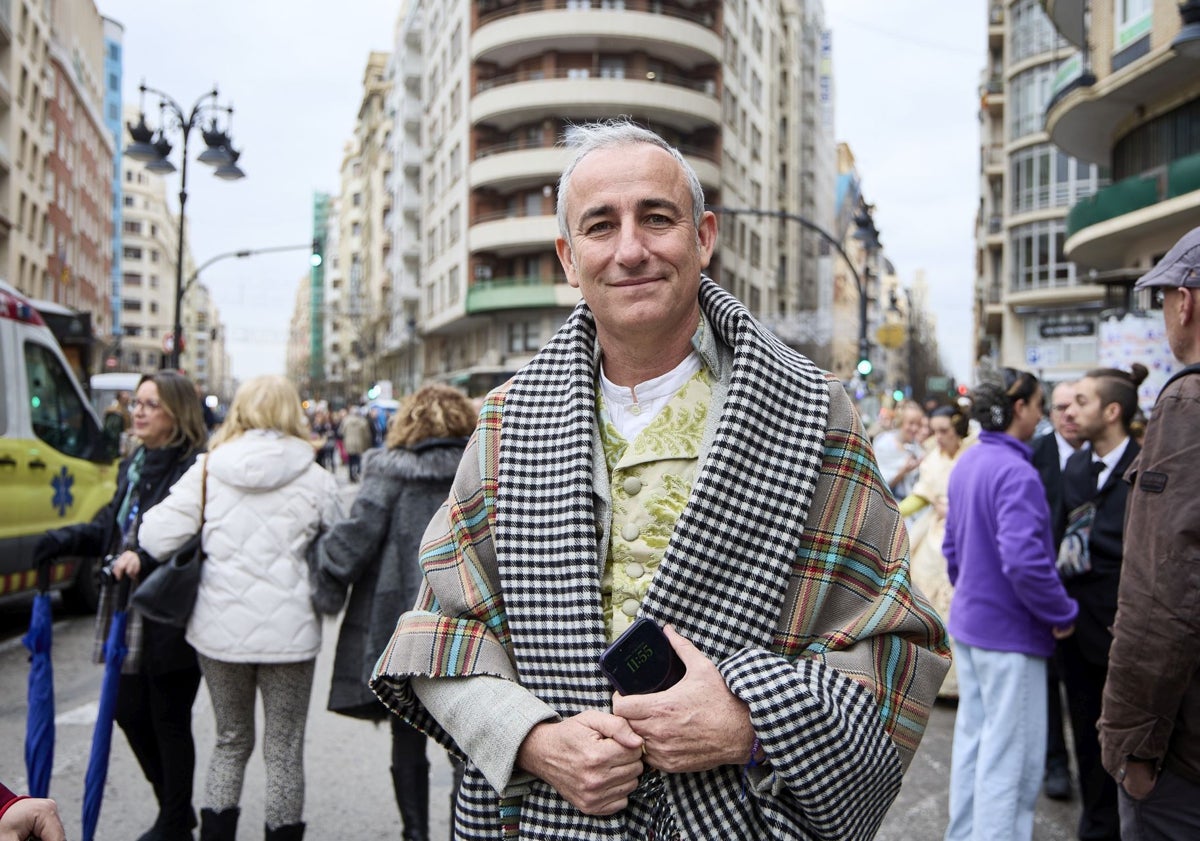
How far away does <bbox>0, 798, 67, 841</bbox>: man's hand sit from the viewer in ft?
6.30

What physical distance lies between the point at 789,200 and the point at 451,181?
27095 millimetres

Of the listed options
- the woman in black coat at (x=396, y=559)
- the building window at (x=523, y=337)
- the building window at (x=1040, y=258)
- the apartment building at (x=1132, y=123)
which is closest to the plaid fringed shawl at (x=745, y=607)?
the woman in black coat at (x=396, y=559)

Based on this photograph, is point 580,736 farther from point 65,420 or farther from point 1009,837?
point 65,420

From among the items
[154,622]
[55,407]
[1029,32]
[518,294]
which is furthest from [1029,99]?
[154,622]

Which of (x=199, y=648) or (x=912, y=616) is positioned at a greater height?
(x=912, y=616)

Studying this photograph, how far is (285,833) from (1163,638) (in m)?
3.36

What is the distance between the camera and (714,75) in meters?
43.7

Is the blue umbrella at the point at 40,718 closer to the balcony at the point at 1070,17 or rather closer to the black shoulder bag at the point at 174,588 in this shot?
the black shoulder bag at the point at 174,588

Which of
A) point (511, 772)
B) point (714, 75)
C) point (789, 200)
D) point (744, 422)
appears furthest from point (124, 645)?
point (789, 200)

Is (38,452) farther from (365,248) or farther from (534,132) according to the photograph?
(365,248)

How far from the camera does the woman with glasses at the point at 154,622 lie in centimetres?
426

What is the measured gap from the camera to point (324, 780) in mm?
5363

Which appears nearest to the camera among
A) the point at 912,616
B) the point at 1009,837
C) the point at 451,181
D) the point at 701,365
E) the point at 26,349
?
the point at 912,616

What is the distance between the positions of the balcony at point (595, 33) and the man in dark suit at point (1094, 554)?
125 feet
